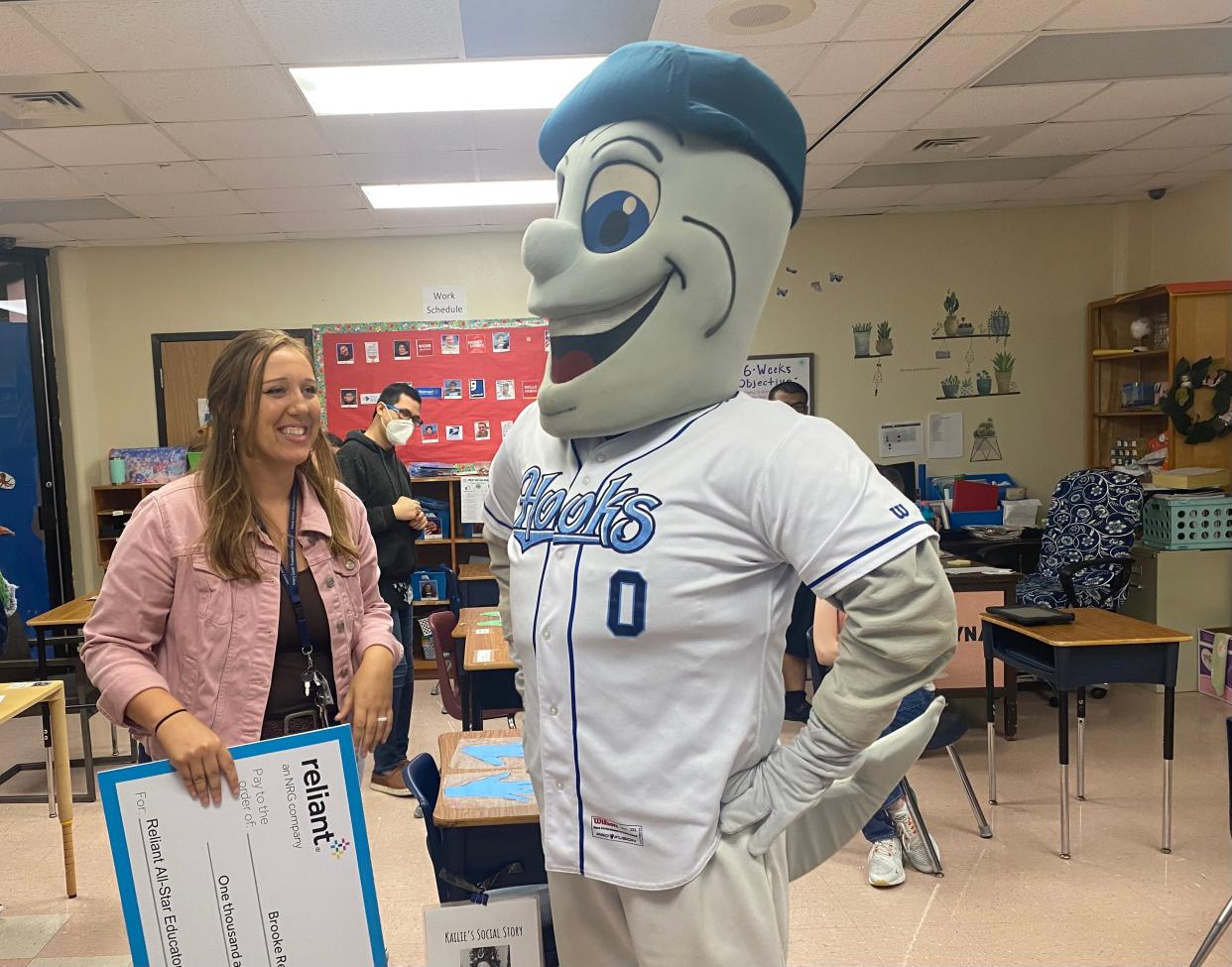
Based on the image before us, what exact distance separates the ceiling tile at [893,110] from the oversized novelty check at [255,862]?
3.40m

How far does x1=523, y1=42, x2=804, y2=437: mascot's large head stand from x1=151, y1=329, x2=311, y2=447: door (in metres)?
4.98

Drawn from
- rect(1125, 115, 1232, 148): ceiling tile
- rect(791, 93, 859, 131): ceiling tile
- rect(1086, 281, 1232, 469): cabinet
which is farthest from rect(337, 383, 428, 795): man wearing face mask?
rect(1086, 281, 1232, 469): cabinet

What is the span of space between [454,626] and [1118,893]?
2427 mm

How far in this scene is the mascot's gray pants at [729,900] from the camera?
1219 mm

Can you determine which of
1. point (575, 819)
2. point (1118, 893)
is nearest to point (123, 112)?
point (575, 819)

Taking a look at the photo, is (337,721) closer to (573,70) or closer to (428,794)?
(428,794)

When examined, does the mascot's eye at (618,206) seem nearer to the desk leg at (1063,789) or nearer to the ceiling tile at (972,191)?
the desk leg at (1063,789)

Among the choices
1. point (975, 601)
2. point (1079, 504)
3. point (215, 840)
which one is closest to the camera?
point (215, 840)

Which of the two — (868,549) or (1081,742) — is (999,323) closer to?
(1081,742)

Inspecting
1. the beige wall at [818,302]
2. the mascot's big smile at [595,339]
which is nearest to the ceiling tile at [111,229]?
the beige wall at [818,302]

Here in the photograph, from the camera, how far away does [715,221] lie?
1265 mm

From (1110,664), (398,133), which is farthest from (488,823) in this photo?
(398,133)

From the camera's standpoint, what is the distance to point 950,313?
19.8 feet

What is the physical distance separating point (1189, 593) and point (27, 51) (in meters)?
5.51
